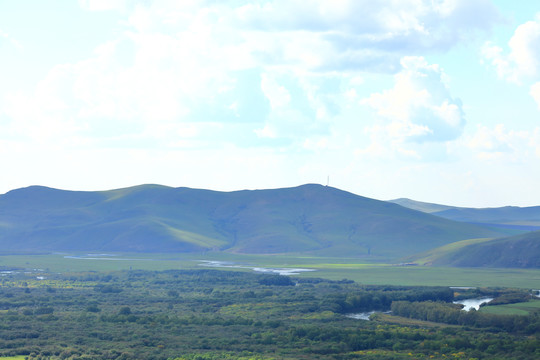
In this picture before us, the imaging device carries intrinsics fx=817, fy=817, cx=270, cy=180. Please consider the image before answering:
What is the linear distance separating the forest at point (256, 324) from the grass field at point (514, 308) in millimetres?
4704

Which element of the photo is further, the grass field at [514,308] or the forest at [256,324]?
the grass field at [514,308]

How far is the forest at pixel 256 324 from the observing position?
95.7 meters

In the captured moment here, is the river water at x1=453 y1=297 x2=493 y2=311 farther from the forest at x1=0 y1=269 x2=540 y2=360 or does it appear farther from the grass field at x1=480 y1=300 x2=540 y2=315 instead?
the grass field at x1=480 y1=300 x2=540 y2=315

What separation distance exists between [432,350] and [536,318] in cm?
3296

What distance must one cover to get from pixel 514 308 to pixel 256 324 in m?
48.7

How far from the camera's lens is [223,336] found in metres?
107

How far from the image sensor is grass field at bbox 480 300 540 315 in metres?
133

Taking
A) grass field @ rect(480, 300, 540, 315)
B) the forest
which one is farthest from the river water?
grass field @ rect(480, 300, 540, 315)

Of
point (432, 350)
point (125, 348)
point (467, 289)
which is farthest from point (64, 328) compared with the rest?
point (467, 289)

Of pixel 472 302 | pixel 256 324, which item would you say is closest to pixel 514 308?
pixel 472 302

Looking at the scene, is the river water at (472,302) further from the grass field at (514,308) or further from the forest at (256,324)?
the grass field at (514,308)

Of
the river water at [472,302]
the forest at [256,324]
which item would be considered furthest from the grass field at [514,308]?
the forest at [256,324]

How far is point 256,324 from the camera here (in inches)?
4700

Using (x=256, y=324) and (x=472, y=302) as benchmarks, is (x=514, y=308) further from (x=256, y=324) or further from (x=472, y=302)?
(x=256, y=324)
